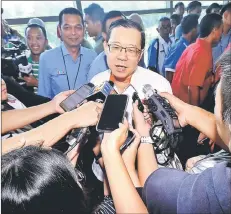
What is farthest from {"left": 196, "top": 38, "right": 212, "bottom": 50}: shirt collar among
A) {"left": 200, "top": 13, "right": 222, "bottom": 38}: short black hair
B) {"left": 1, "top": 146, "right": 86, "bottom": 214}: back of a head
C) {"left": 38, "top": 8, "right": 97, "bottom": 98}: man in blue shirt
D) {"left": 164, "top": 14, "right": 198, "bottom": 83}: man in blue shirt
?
{"left": 1, "top": 146, "right": 86, "bottom": 214}: back of a head

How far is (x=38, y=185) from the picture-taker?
0.58m

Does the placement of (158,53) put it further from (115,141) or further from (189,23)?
(115,141)

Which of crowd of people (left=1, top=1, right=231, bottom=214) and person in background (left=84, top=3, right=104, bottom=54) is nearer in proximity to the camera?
crowd of people (left=1, top=1, right=231, bottom=214)

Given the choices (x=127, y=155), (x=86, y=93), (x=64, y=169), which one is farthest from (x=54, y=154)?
(x=86, y=93)

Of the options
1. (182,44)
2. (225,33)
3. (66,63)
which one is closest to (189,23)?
(182,44)

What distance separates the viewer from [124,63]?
1411mm

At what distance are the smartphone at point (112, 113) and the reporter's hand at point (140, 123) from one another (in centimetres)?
10

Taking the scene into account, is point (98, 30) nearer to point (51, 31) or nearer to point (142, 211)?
point (51, 31)

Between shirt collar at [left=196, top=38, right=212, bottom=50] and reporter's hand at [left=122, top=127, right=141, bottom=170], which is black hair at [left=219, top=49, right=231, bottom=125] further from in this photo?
shirt collar at [left=196, top=38, right=212, bottom=50]

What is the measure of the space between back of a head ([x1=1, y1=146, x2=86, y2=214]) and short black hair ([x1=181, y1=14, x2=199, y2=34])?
2.74 metres

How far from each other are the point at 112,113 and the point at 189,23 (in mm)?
2544

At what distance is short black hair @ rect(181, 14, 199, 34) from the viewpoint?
3006 mm

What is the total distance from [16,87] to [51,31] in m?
2.58

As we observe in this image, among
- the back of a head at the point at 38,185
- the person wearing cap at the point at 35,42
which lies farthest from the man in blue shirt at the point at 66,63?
the back of a head at the point at 38,185
